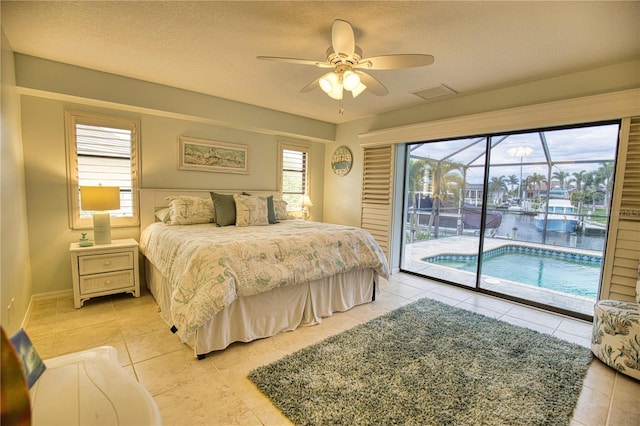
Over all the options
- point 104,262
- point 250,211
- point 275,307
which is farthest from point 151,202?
point 275,307

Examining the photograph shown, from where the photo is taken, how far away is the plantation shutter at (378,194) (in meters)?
4.58

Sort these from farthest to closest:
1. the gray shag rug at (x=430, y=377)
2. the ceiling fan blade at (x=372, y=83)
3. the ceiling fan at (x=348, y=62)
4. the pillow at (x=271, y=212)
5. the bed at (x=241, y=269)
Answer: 1. the pillow at (x=271, y=212)
2. the ceiling fan blade at (x=372, y=83)
3. the bed at (x=241, y=269)
4. the ceiling fan at (x=348, y=62)
5. the gray shag rug at (x=430, y=377)

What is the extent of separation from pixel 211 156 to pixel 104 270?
1924 millimetres

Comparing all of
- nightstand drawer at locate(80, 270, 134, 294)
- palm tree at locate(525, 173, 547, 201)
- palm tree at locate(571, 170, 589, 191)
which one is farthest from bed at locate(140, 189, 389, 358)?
palm tree at locate(571, 170, 589, 191)

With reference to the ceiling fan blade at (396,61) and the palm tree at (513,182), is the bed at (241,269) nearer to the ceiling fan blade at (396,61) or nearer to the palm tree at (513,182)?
the ceiling fan blade at (396,61)

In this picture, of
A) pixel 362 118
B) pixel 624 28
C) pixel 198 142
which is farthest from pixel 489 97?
pixel 198 142

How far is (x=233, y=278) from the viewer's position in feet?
7.41

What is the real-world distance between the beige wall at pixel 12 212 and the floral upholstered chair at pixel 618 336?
4307 millimetres

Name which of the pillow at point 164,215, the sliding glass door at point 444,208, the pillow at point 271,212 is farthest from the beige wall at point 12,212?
the sliding glass door at point 444,208

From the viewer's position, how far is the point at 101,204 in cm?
306

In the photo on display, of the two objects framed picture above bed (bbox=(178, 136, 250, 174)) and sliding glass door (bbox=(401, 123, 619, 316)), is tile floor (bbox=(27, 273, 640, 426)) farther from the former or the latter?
framed picture above bed (bbox=(178, 136, 250, 174))

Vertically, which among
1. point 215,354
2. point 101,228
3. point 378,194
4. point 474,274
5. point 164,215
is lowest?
point 215,354

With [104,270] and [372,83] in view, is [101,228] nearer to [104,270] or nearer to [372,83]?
[104,270]

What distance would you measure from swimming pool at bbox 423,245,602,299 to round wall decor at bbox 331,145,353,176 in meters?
2.37
